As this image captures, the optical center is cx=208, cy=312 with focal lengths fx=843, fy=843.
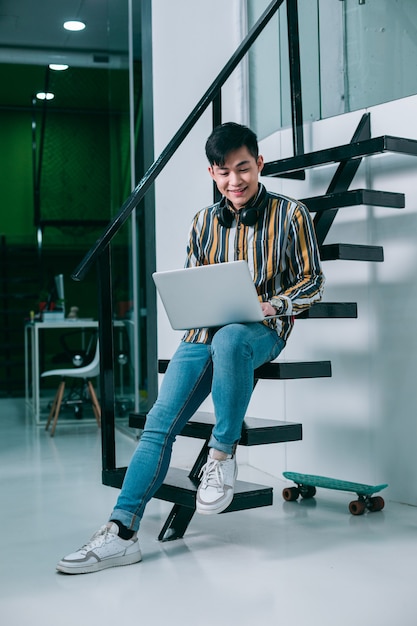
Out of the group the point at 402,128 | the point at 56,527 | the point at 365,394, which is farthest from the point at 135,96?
the point at 56,527

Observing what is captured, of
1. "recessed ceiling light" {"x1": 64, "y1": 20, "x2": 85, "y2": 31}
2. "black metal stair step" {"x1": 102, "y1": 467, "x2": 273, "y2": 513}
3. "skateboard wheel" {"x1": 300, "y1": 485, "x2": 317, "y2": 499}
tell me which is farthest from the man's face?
"recessed ceiling light" {"x1": 64, "y1": 20, "x2": 85, "y2": 31}

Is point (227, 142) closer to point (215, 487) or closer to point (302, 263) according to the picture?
point (302, 263)

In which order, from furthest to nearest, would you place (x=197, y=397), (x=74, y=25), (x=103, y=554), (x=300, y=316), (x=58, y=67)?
(x=58, y=67)
(x=74, y=25)
(x=300, y=316)
(x=197, y=397)
(x=103, y=554)

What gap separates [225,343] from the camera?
2.42m

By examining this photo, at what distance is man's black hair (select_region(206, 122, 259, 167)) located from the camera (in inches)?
103

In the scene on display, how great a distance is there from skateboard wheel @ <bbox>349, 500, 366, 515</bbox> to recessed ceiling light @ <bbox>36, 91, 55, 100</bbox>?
658cm

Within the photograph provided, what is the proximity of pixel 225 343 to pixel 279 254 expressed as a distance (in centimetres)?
39

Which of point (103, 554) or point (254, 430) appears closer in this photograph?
point (103, 554)

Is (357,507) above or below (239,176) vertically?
below

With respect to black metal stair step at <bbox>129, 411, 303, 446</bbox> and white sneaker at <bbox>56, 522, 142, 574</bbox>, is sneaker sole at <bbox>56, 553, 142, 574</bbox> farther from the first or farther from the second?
black metal stair step at <bbox>129, 411, 303, 446</bbox>

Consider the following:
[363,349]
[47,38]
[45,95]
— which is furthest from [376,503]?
[45,95]

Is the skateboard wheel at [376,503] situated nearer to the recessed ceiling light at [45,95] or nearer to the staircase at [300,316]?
the staircase at [300,316]

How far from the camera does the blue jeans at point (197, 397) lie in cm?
239

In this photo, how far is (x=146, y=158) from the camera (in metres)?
4.54
